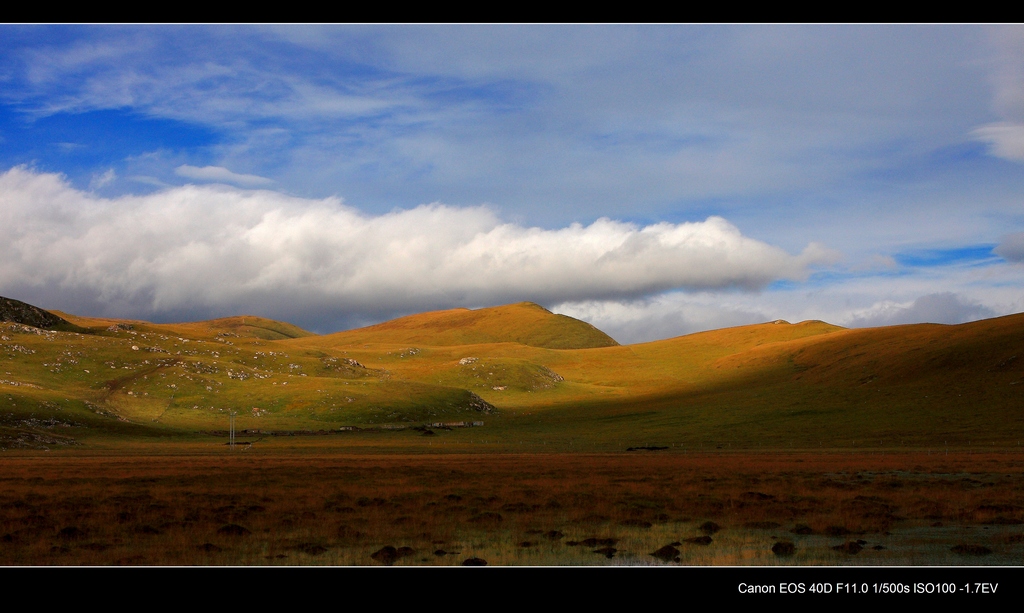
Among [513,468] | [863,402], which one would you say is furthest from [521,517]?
[863,402]

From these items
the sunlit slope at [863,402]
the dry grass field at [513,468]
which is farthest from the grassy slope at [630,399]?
the dry grass field at [513,468]

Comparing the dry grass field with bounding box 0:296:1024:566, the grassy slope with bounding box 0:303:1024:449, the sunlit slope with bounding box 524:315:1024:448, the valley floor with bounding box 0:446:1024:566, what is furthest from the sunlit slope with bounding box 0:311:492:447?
the valley floor with bounding box 0:446:1024:566

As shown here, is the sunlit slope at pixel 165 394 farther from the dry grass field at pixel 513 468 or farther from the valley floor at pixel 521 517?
the valley floor at pixel 521 517

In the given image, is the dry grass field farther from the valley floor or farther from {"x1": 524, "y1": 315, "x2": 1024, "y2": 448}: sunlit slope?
{"x1": 524, "y1": 315, "x2": 1024, "y2": 448}: sunlit slope

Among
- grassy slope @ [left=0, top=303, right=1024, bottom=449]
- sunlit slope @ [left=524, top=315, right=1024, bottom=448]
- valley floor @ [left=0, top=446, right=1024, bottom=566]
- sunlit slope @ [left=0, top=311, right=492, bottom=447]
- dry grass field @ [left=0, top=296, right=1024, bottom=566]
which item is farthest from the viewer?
sunlit slope @ [left=0, top=311, right=492, bottom=447]

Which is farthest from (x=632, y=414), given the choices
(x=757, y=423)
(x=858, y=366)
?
(x=858, y=366)

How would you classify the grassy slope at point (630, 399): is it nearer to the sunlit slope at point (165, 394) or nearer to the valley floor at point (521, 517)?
the sunlit slope at point (165, 394)

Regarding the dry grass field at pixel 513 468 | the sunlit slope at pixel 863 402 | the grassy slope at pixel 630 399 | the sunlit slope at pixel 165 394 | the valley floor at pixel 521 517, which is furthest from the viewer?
the sunlit slope at pixel 165 394

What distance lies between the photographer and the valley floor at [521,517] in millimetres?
24125

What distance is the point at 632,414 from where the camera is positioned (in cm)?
14625

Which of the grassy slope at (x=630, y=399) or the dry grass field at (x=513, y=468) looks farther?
the grassy slope at (x=630, y=399)

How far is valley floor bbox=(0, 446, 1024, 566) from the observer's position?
2412 centimetres

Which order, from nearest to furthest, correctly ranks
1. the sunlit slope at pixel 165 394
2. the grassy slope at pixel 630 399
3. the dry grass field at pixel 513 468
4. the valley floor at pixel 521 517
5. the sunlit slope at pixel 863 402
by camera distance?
the valley floor at pixel 521 517 < the dry grass field at pixel 513 468 < the sunlit slope at pixel 863 402 < the grassy slope at pixel 630 399 < the sunlit slope at pixel 165 394
